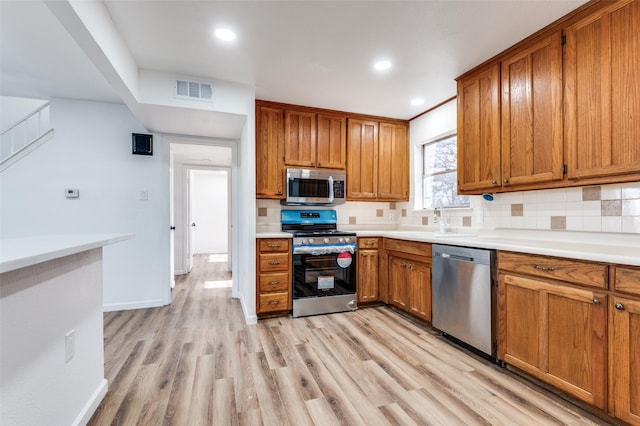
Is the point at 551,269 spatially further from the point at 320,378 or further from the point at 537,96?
the point at 320,378

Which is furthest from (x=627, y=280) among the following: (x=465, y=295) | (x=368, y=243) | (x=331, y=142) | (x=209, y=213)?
(x=209, y=213)

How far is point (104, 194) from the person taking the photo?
3289mm

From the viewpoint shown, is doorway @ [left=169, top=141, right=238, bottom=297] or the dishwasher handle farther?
doorway @ [left=169, top=141, right=238, bottom=297]

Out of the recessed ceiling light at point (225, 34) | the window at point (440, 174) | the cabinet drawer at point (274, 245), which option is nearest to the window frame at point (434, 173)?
the window at point (440, 174)

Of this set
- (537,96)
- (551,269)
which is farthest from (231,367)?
(537,96)

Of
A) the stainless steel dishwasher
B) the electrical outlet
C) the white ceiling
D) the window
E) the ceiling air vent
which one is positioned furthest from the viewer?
the window

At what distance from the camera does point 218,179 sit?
8430 millimetres

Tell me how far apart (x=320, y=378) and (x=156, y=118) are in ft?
9.54

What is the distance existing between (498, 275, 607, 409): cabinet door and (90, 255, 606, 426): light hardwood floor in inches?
6.1

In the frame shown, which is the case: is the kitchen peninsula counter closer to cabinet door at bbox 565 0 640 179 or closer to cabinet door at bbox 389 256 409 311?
cabinet door at bbox 389 256 409 311

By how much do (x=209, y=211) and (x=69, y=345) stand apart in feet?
23.7

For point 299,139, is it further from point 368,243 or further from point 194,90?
point 368,243

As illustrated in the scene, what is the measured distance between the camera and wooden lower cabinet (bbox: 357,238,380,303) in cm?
337

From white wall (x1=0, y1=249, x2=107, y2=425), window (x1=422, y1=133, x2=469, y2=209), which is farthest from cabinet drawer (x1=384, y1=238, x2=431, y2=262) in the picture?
white wall (x1=0, y1=249, x2=107, y2=425)
